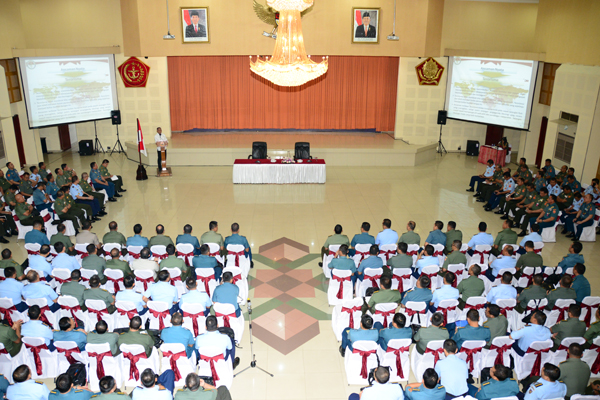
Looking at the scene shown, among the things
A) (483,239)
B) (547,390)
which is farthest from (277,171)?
(547,390)

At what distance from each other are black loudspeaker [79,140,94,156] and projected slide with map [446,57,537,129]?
14419mm

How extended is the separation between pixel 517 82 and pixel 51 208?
15.5 metres

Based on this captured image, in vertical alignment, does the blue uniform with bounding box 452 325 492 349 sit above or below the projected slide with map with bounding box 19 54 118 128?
below

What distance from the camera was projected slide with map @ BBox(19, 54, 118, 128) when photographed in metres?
16.3

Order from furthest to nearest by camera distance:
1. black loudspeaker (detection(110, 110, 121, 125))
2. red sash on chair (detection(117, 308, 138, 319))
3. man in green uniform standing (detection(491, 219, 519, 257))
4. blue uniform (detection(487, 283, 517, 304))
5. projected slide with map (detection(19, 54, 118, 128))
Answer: black loudspeaker (detection(110, 110, 121, 125))
projected slide with map (detection(19, 54, 118, 128))
man in green uniform standing (detection(491, 219, 519, 257))
blue uniform (detection(487, 283, 517, 304))
red sash on chair (detection(117, 308, 138, 319))

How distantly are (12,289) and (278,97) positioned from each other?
1527 cm

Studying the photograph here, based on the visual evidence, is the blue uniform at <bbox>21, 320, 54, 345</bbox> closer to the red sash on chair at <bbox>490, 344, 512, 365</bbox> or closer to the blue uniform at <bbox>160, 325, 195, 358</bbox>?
the blue uniform at <bbox>160, 325, 195, 358</bbox>

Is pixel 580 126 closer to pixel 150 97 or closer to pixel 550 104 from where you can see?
pixel 550 104

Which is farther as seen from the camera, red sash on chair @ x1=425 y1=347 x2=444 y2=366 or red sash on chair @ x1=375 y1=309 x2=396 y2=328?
red sash on chair @ x1=375 y1=309 x2=396 y2=328


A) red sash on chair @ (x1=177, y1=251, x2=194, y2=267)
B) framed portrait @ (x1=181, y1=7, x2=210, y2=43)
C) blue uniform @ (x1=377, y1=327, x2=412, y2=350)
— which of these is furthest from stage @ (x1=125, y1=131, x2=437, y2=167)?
blue uniform @ (x1=377, y1=327, x2=412, y2=350)

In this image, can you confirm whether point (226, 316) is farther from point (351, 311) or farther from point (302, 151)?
point (302, 151)

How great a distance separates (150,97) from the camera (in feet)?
61.5

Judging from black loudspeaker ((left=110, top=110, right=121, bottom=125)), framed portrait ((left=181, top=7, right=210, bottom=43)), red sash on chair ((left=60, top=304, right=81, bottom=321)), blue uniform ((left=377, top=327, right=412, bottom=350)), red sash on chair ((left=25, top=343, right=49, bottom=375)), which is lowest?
red sash on chair ((left=25, top=343, right=49, bottom=375))

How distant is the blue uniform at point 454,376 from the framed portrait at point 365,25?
14.0m
